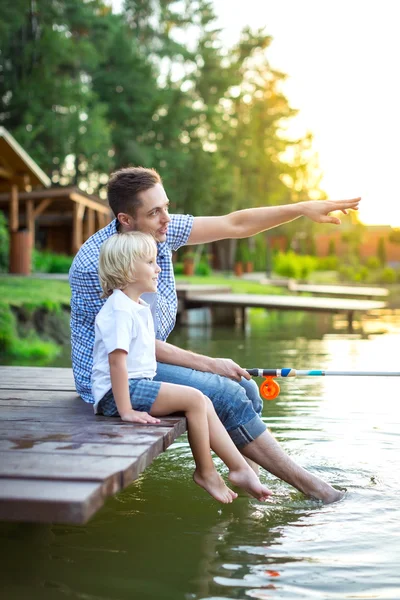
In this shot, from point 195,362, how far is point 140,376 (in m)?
0.38

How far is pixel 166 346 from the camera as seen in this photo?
3.72m

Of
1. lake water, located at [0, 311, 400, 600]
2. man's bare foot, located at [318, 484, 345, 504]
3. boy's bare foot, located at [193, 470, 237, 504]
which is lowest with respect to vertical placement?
lake water, located at [0, 311, 400, 600]

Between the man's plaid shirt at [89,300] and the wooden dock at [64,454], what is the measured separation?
0.61 ft

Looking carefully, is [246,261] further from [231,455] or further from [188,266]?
[231,455]

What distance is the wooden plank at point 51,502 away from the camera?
2252 mm

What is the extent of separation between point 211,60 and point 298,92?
779 cm

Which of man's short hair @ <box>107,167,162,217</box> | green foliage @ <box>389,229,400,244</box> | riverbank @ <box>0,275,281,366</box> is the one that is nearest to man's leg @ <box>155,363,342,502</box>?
man's short hair @ <box>107,167,162,217</box>

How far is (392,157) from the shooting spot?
A: 35188mm

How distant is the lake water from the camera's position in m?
2.84

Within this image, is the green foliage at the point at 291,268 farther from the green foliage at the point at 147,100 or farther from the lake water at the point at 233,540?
the lake water at the point at 233,540

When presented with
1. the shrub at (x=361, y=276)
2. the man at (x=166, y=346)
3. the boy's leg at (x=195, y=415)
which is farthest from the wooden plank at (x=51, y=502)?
the shrub at (x=361, y=276)

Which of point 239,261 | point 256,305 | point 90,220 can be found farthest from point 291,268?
point 256,305

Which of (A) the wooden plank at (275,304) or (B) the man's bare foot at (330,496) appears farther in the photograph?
(A) the wooden plank at (275,304)

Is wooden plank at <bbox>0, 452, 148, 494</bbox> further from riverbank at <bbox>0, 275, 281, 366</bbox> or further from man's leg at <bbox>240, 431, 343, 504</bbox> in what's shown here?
riverbank at <bbox>0, 275, 281, 366</bbox>
